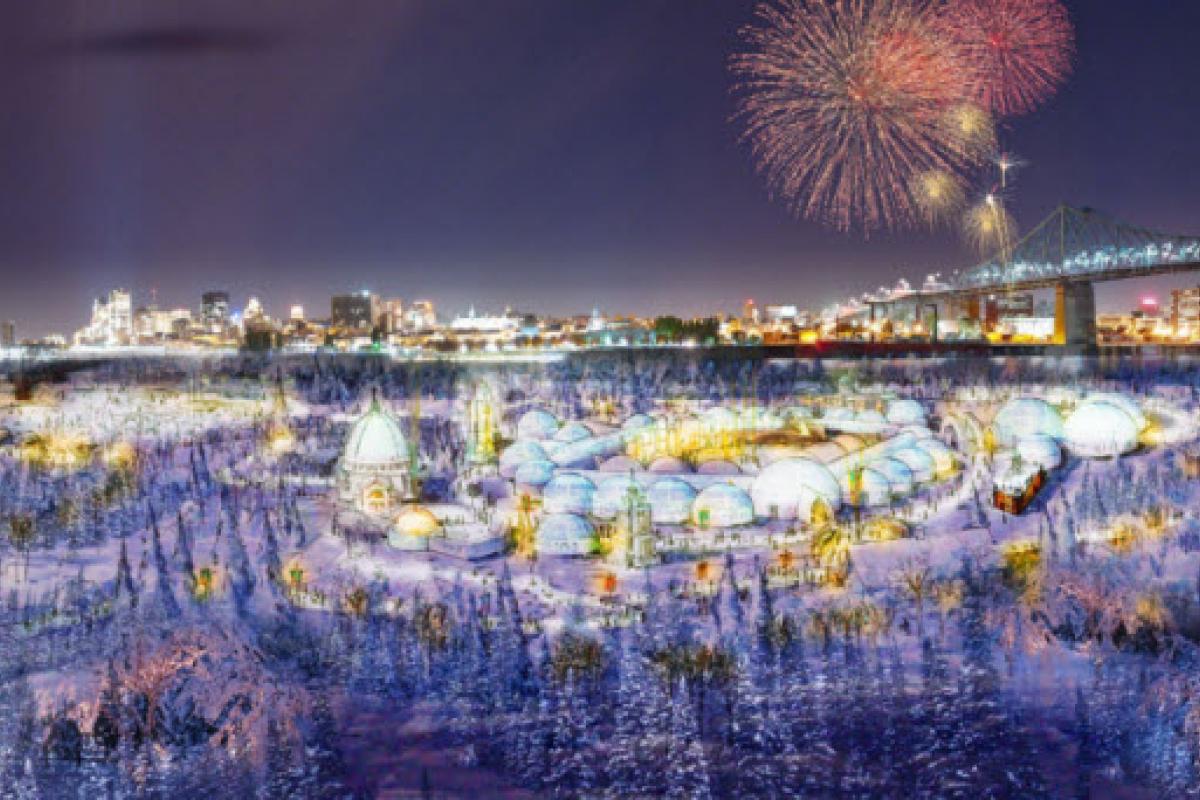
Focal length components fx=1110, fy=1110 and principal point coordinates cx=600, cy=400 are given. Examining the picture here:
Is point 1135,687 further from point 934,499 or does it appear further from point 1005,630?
point 934,499

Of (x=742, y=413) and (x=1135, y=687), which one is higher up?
(x=742, y=413)

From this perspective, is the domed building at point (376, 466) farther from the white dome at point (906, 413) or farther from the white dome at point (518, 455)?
the white dome at point (906, 413)

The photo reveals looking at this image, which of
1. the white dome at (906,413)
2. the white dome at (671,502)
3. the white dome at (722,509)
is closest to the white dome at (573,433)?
the white dome at (671,502)

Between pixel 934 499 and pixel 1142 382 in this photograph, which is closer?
pixel 934 499

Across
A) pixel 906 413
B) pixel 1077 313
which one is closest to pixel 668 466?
pixel 906 413

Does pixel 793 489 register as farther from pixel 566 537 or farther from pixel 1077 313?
pixel 1077 313

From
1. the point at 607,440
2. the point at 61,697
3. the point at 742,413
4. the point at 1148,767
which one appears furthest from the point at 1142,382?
the point at 61,697
